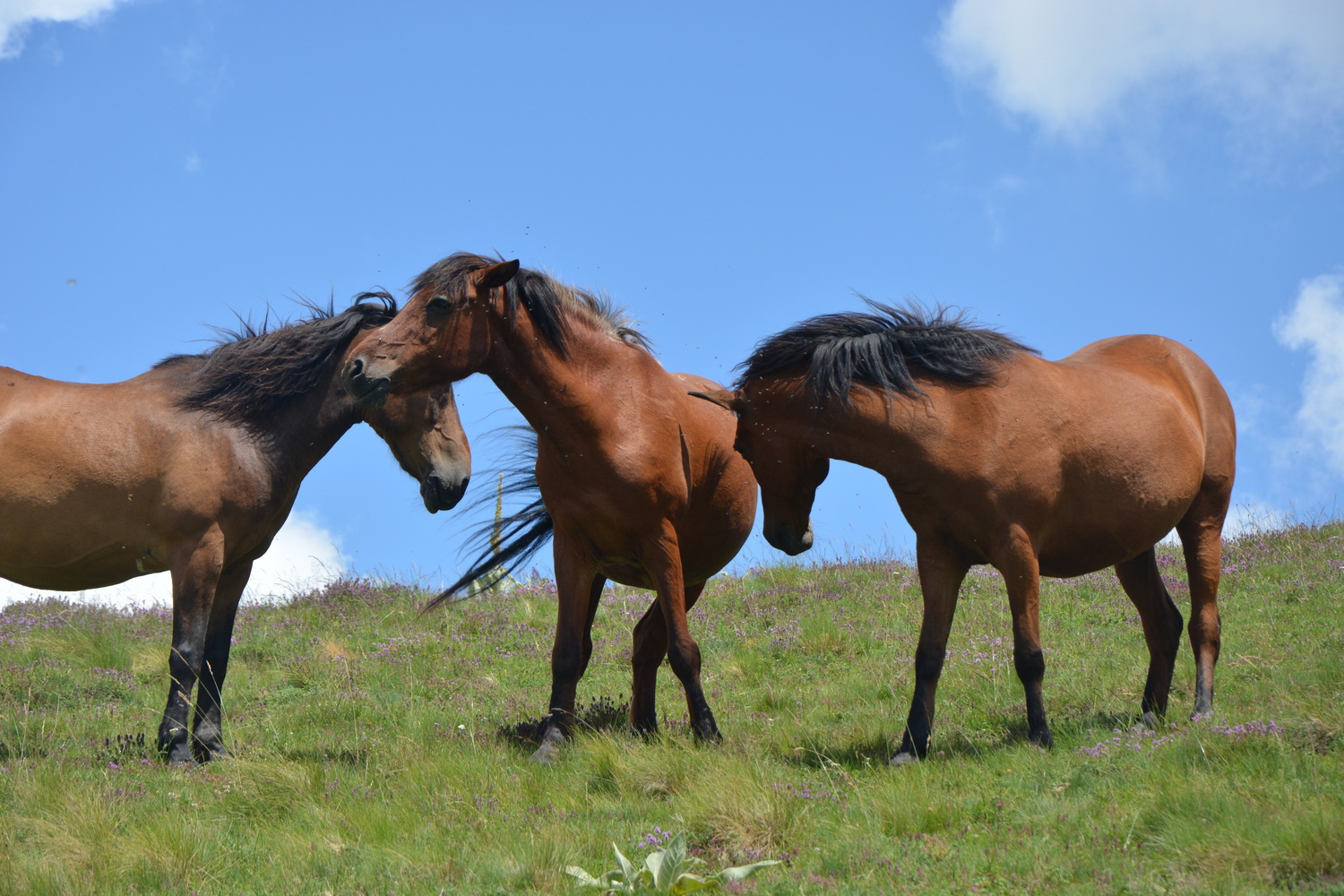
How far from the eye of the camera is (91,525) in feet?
20.8

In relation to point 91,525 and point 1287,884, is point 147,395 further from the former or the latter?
point 1287,884

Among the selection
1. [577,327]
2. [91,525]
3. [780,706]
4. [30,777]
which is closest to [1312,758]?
[780,706]

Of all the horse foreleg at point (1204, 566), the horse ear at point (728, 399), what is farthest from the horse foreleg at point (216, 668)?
the horse foreleg at point (1204, 566)

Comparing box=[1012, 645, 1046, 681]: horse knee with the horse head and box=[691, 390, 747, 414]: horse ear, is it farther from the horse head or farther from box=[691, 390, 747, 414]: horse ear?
the horse head

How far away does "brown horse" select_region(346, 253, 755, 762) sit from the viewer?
5.56 meters

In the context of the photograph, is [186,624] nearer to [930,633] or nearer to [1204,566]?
[930,633]

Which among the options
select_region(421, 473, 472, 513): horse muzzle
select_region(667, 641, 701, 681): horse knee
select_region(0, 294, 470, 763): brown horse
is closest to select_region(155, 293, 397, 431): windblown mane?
select_region(0, 294, 470, 763): brown horse

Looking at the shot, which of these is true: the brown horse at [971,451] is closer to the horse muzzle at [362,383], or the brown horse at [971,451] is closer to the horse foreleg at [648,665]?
the horse foreleg at [648,665]

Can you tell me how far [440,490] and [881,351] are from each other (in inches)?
123

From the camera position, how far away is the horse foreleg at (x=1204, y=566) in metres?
6.31

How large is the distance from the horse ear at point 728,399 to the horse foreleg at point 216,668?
342cm

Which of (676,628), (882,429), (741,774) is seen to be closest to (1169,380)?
(882,429)

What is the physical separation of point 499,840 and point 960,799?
2.10 metres

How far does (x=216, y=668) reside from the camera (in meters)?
6.62
